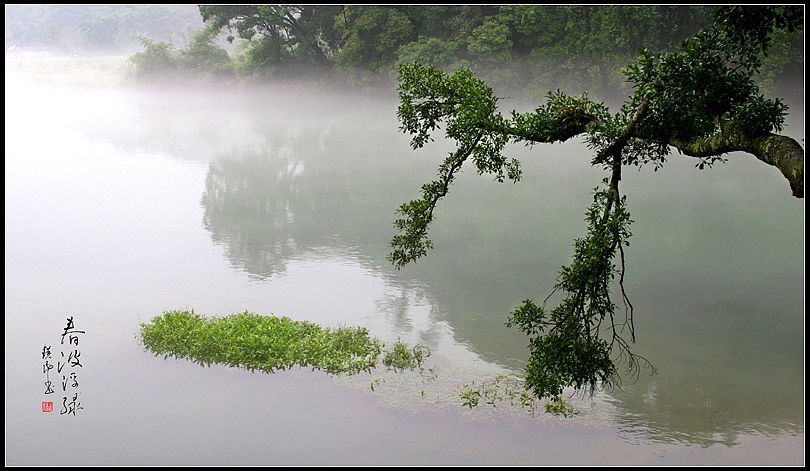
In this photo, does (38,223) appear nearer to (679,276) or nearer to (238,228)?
(238,228)

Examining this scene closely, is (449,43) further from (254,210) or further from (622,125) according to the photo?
(622,125)

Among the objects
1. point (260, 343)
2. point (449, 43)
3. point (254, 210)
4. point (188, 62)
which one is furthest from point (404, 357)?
point (188, 62)

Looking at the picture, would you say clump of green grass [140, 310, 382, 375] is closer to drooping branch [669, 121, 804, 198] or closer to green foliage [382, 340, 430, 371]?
green foliage [382, 340, 430, 371]

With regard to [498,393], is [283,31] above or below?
above

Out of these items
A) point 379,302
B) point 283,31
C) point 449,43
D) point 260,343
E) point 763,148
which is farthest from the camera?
point 283,31

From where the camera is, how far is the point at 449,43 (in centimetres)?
2880

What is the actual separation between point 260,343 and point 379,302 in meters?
2.27

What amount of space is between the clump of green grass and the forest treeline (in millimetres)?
19234

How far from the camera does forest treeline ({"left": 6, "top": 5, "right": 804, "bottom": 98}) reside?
2644 centimetres

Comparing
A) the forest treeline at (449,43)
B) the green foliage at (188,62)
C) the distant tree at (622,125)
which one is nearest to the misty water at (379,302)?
the distant tree at (622,125)

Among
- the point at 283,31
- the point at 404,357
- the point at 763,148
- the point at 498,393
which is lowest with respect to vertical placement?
the point at 498,393

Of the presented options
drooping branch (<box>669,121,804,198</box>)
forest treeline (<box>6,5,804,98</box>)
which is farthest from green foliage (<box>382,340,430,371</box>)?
forest treeline (<box>6,5,804,98</box>)

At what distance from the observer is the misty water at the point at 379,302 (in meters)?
6.91

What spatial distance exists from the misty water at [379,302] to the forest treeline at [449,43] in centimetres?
683
